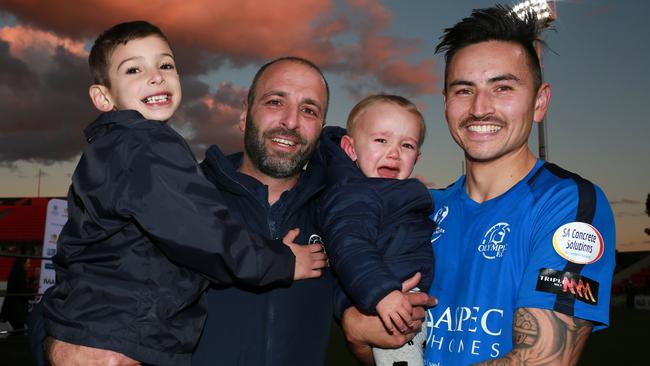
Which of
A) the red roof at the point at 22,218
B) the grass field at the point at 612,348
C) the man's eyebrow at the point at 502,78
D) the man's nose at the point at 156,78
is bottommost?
the grass field at the point at 612,348

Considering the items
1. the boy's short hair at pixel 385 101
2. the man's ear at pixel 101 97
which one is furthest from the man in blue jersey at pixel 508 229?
the man's ear at pixel 101 97

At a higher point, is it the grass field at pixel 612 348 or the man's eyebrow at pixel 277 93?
the man's eyebrow at pixel 277 93

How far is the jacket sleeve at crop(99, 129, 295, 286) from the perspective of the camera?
2.20m

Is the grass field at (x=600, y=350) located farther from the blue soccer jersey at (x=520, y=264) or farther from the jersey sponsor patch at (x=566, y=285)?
the jersey sponsor patch at (x=566, y=285)

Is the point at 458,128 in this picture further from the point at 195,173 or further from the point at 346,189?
the point at 195,173

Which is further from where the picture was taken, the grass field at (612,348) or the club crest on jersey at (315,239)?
the grass field at (612,348)

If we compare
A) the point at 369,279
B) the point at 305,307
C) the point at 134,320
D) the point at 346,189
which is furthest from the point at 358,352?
the point at 134,320

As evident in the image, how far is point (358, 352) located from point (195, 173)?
51.1 inches

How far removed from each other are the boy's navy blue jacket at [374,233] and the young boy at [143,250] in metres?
0.30

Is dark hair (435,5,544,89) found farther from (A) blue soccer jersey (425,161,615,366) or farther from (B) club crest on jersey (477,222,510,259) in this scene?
(B) club crest on jersey (477,222,510,259)

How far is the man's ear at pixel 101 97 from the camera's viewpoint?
2.68 m

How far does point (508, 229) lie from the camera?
235 cm

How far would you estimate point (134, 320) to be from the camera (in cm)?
223

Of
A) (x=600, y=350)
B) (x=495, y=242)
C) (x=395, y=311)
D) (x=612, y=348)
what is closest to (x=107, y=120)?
(x=395, y=311)
